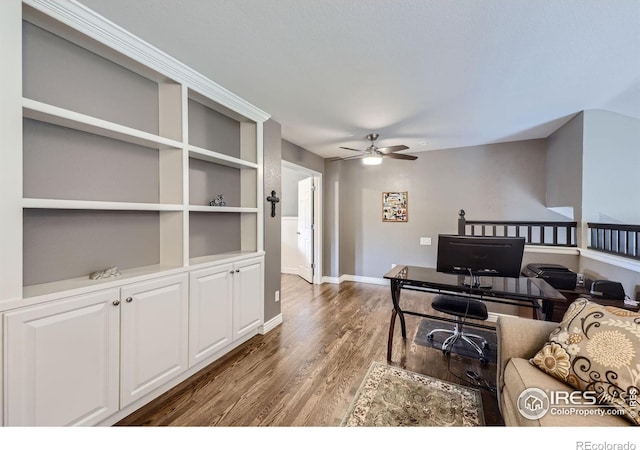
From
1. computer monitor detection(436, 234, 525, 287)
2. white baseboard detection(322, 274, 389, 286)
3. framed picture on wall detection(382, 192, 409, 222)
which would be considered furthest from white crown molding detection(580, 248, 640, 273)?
white baseboard detection(322, 274, 389, 286)

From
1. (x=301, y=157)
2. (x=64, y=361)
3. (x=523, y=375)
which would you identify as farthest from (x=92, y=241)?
(x=301, y=157)

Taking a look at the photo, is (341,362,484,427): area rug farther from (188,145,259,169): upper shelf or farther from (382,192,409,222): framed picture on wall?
(382,192,409,222): framed picture on wall

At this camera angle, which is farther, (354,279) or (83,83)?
(354,279)

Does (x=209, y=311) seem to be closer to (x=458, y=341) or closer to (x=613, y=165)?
(x=458, y=341)

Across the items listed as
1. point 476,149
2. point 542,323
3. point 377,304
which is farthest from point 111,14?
point 476,149

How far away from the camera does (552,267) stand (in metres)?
2.91

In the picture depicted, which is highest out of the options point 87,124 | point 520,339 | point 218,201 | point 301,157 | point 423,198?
point 301,157

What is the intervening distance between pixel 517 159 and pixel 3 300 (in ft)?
17.8

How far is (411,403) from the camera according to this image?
1847 millimetres

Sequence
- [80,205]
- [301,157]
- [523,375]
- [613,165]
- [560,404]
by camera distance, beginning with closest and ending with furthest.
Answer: [560,404]
[523,375]
[80,205]
[613,165]
[301,157]

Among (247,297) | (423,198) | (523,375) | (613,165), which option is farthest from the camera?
(423,198)

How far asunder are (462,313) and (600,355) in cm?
111

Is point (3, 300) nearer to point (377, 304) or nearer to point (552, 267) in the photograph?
point (377, 304)

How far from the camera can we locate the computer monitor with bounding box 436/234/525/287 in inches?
82.3
